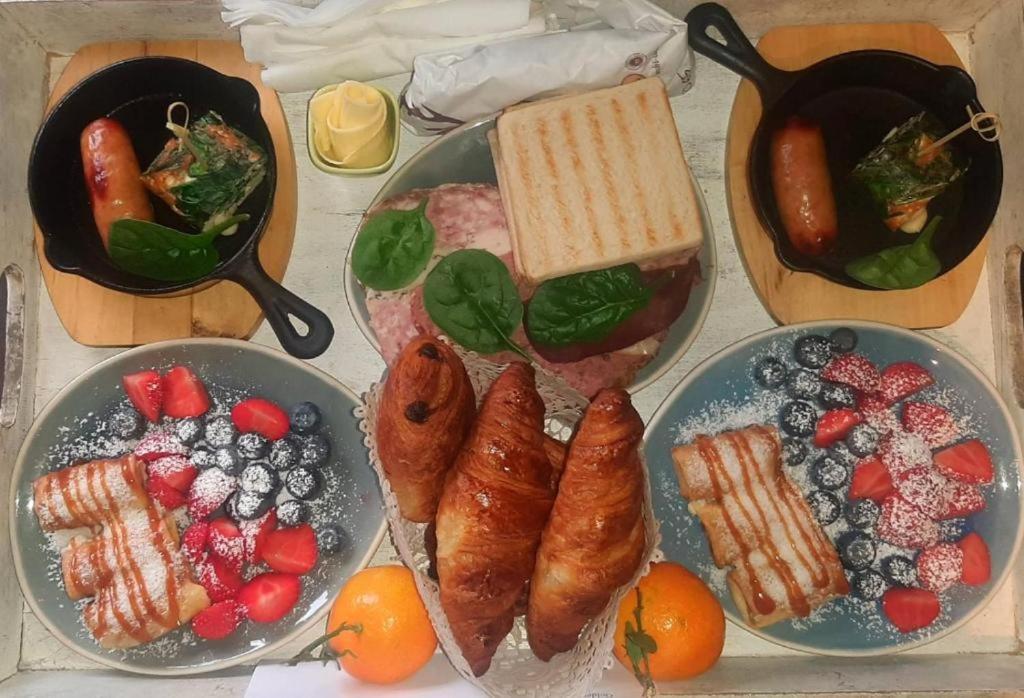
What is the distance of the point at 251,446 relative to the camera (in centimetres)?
141

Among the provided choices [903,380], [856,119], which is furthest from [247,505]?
[856,119]

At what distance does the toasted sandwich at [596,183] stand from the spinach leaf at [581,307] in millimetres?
49

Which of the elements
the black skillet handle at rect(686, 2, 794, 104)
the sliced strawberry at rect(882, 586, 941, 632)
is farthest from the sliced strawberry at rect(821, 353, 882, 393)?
the black skillet handle at rect(686, 2, 794, 104)

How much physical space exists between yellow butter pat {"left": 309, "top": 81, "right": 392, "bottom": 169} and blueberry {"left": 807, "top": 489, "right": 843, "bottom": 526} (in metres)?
0.99

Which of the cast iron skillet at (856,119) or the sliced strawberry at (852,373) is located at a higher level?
the cast iron skillet at (856,119)

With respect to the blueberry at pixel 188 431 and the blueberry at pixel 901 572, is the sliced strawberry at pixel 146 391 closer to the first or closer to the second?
the blueberry at pixel 188 431

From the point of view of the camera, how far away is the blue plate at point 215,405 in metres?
1.38

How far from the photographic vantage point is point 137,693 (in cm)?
135

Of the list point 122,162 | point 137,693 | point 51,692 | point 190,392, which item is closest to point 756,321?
point 190,392

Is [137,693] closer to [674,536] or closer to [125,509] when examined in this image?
[125,509]

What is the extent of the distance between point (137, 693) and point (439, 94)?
114cm

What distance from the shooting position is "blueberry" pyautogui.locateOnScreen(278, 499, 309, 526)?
1393mm

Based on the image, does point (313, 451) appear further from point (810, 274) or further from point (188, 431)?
point (810, 274)

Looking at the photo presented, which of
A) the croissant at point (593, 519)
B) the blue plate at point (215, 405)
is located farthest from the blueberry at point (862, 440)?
the blue plate at point (215, 405)
